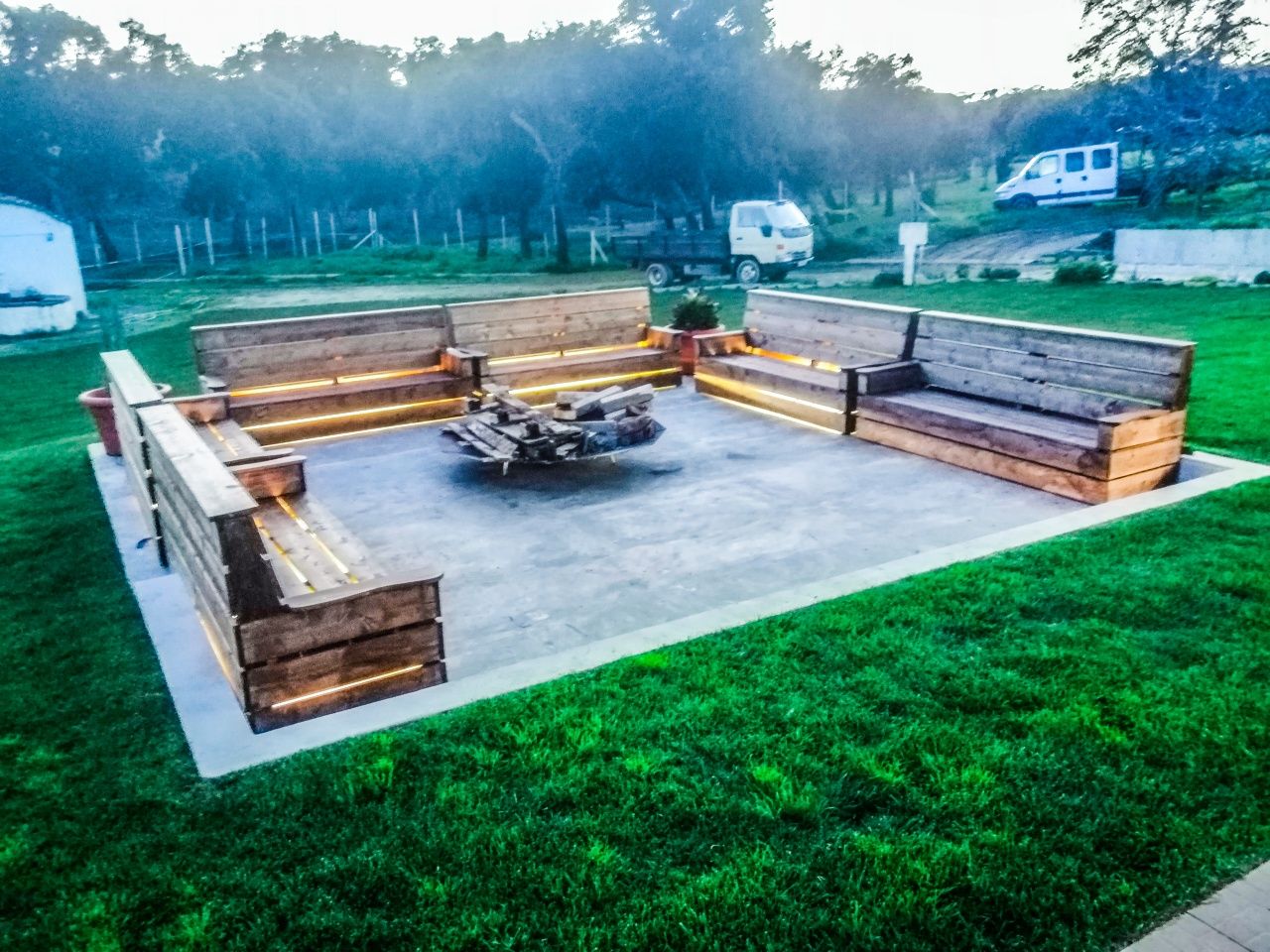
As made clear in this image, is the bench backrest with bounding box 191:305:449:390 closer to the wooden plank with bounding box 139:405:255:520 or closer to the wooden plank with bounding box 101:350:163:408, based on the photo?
the wooden plank with bounding box 101:350:163:408

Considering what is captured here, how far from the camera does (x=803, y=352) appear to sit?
10000 mm

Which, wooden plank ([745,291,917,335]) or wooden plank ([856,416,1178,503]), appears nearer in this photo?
wooden plank ([856,416,1178,503])

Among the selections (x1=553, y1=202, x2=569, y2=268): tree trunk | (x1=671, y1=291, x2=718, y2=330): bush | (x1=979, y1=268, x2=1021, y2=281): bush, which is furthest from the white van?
(x1=671, y1=291, x2=718, y2=330): bush

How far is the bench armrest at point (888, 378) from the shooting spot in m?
8.51

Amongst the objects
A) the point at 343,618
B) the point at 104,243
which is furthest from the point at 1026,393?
the point at 104,243

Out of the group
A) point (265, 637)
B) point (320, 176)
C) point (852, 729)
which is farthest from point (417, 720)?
point (320, 176)

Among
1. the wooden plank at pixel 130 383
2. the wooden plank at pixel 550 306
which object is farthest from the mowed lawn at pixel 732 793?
the wooden plank at pixel 550 306

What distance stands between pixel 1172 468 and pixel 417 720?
574cm

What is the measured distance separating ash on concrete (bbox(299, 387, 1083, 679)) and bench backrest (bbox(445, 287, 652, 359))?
158cm

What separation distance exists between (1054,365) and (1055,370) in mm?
40

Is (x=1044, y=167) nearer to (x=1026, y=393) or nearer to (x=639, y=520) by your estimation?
(x=1026, y=393)

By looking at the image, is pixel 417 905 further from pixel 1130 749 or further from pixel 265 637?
pixel 1130 749

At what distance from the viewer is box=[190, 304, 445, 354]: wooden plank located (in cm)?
880

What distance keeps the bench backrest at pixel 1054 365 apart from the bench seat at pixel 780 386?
0.86m
